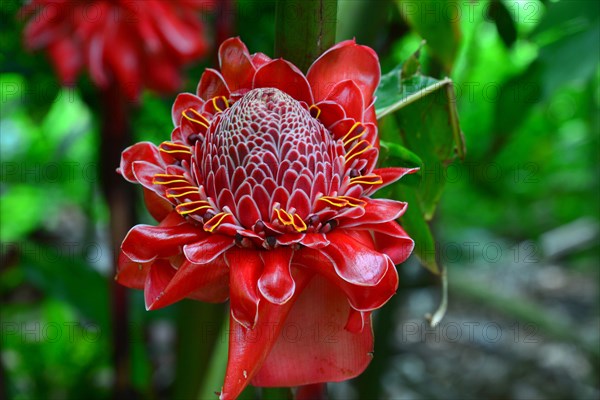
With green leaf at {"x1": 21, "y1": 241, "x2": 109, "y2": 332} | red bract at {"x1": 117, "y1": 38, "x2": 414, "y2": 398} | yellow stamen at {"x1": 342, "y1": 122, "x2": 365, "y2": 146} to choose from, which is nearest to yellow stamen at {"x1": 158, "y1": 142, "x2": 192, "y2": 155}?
red bract at {"x1": 117, "y1": 38, "x2": 414, "y2": 398}

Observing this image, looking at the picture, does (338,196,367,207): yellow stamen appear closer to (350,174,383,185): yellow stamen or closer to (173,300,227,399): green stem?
(350,174,383,185): yellow stamen

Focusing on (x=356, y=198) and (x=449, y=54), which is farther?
(x=449, y=54)

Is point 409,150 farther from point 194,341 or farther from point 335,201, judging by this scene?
point 194,341

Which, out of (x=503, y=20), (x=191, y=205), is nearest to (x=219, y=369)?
(x=191, y=205)

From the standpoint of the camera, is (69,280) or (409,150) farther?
(69,280)

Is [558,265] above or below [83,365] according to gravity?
below

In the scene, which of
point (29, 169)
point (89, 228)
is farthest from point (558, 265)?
point (29, 169)

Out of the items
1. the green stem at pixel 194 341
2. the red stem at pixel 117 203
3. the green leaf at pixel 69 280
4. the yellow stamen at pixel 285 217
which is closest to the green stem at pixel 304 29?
the yellow stamen at pixel 285 217

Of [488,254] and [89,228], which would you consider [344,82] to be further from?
[89,228]
